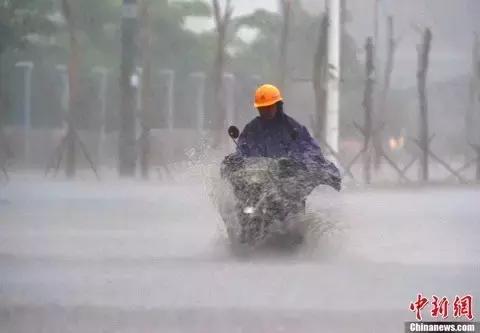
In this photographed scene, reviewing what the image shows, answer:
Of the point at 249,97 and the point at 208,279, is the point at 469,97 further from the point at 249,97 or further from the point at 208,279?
the point at 208,279

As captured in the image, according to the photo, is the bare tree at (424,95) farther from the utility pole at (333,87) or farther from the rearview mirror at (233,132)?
the rearview mirror at (233,132)

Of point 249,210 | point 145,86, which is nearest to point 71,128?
point 145,86

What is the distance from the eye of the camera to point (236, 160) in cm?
543

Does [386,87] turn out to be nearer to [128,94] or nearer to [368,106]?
[368,106]

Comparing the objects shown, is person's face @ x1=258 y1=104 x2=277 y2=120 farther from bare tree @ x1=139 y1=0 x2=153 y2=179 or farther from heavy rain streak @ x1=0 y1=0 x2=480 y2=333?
bare tree @ x1=139 y1=0 x2=153 y2=179

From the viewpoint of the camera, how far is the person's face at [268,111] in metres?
5.39

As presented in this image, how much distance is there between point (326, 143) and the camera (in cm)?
598

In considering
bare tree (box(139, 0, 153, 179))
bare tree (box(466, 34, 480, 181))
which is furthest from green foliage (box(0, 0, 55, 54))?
bare tree (box(466, 34, 480, 181))

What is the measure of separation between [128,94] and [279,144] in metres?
1.15

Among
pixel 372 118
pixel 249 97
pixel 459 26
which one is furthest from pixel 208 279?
pixel 459 26

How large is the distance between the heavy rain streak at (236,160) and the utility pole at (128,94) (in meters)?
0.01

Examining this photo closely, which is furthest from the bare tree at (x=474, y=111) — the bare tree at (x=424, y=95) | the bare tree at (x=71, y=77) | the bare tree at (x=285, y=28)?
the bare tree at (x=71, y=77)

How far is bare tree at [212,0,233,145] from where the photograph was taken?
5744 millimetres

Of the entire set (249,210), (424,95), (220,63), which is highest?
(220,63)
